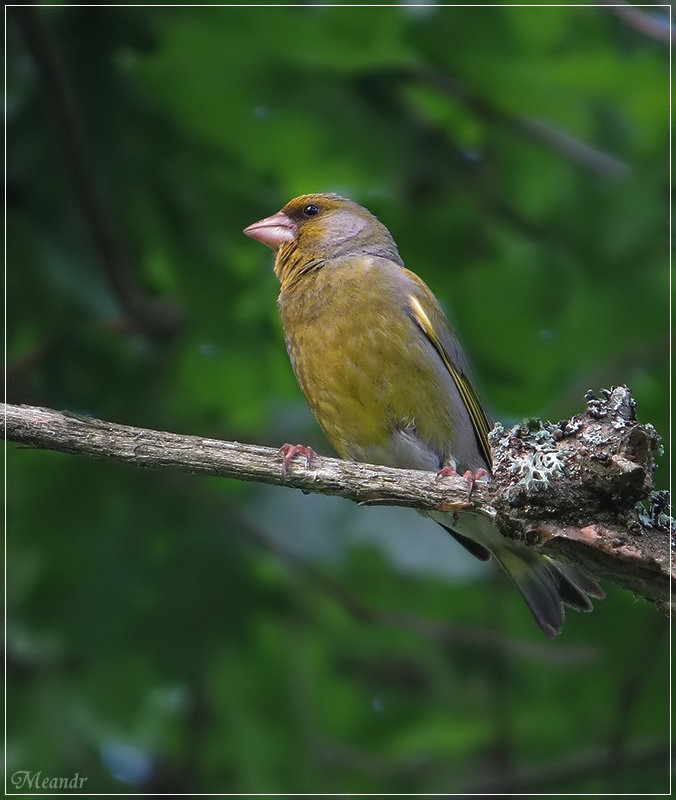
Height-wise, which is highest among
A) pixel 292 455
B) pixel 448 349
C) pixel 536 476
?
pixel 536 476

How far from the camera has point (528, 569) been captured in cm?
575

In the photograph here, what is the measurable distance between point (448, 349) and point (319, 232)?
104cm

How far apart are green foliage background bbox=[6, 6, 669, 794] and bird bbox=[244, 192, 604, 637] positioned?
20.8 inches

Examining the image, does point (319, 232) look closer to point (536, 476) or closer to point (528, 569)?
point (528, 569)

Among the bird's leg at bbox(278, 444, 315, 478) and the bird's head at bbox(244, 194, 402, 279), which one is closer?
the bird's leg at bbox(278, 444, 315, 478)

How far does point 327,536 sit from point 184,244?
183 centimetres

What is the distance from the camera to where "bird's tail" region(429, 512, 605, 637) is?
17.8 feet

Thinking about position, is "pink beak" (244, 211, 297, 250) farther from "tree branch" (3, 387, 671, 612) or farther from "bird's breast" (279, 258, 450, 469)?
"tree branch" (3, 387, 671, 612)

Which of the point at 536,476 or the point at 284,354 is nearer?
the point at 536,476

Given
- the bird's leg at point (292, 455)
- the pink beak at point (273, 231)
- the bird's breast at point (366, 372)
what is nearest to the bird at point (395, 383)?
the bird's breast at point (366, 372)

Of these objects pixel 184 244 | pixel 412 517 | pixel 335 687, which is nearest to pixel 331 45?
pixel 184 244

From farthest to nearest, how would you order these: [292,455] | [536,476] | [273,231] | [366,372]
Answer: [273,231] → [366,372] → [292,455] → [536,476]

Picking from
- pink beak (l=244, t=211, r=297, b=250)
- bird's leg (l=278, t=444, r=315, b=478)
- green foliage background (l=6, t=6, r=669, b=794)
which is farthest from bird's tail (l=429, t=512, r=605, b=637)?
pink beak (l=244, t=211, r=297, b=250)

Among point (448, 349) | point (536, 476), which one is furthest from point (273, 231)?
point (536, 476)
